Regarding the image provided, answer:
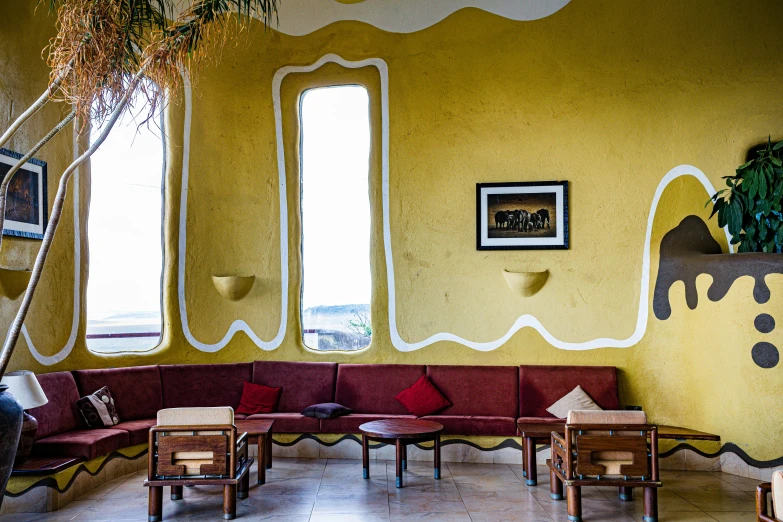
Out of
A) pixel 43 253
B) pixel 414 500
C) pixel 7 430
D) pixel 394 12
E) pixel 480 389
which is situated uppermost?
pixel 394 12

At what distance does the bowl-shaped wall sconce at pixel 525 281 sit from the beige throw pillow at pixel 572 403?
109cm

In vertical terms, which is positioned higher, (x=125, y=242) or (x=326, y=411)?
(x=125, y=242)

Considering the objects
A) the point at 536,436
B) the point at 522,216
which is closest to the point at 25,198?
the point at 522,216

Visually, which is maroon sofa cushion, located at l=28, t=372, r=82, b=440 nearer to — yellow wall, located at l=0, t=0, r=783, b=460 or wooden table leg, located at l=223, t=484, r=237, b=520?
yellow wall, located at l=0, t=0, r=783, b=460

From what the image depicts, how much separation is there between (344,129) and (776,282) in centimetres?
459

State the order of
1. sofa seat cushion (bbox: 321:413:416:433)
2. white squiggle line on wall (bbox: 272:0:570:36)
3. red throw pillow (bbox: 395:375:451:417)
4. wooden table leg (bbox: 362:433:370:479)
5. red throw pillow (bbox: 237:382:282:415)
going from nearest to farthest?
wooden table leg (bbox: 362:433:370:479), sofa seat cushion (bbox: 321:413:416:433), red throw pillow (bbox: 395:375:451:417), red throw pillow (bbox: 237:382:282:415), white squiggle line on wall (bbox: 272:0:570:36)

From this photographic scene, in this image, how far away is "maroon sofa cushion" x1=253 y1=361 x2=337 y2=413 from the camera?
679cm

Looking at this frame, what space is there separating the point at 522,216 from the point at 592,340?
1.48 m

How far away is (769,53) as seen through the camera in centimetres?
633

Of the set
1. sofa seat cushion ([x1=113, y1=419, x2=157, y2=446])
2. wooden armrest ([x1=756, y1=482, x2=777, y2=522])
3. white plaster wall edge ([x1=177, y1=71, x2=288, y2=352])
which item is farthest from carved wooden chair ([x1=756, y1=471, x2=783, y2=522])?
white plaster wall edge ([x1=177, y1=71, x2=288, y2=352])

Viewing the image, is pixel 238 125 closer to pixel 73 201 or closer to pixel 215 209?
pixel 215 209

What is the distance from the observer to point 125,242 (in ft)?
22.6

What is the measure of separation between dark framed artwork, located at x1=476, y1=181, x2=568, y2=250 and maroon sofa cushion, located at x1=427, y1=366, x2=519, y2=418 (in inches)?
51.5

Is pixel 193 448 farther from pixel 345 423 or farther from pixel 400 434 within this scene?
pixel 345 423
